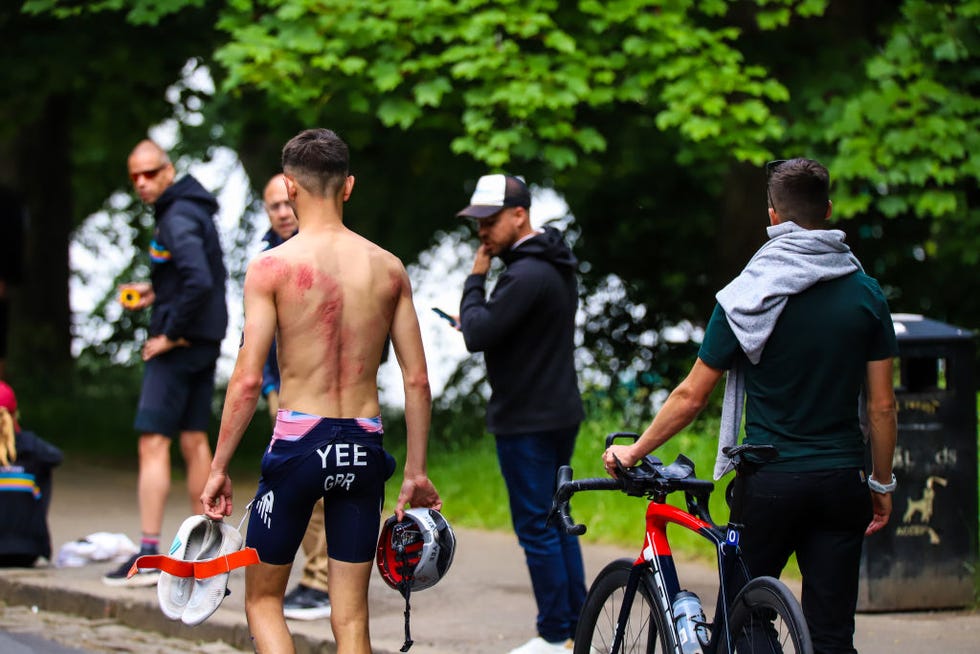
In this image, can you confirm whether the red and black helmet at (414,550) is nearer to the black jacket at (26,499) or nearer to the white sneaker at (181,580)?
the white sneaker at (181,580)

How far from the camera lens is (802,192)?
14.1ft

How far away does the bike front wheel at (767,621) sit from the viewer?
3.78m

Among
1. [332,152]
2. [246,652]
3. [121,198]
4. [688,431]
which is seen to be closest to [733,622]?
[332,152]

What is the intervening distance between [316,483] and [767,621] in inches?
54.9

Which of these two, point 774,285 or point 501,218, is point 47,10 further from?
point 774,285

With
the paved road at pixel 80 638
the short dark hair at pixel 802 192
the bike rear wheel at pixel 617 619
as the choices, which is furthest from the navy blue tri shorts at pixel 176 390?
the short dark hair at pixel 802 192

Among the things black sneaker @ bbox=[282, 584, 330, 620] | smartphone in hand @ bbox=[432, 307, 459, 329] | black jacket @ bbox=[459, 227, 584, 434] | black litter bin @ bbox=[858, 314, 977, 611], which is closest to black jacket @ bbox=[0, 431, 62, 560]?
black sneaker @ bbox=[282, 584, 330, 620]

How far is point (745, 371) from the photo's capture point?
434 cm

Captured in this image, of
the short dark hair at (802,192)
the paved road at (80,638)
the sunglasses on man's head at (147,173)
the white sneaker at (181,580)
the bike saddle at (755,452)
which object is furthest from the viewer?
the sunglasses on man's head at (147,173)

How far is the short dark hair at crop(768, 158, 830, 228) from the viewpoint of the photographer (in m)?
4.29

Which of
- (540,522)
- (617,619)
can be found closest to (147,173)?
(540,522)

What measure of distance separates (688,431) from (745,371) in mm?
6387

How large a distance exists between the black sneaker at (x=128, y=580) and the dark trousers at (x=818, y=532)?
4.18 m

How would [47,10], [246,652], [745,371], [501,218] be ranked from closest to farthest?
[745,371] < [501,218] < [246,652] < [47,10]
